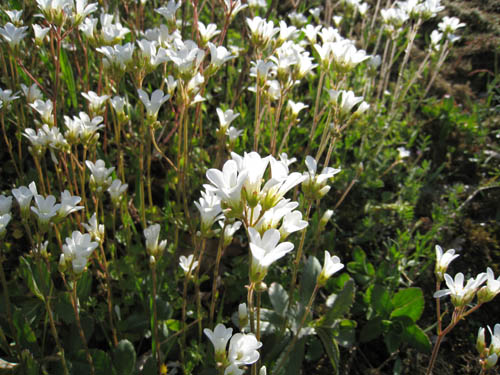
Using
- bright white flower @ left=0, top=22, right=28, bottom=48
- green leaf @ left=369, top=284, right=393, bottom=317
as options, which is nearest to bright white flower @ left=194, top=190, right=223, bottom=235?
green leaf @ left=369, top=284, right=393, bottom=317

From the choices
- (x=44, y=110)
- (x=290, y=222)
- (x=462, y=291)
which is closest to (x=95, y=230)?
(x=44, y=110)

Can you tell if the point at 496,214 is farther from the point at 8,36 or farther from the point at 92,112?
the point at 8,36

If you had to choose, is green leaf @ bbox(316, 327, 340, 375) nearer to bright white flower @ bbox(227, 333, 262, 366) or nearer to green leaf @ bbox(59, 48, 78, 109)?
bright white flower @ bbox(227, 333, 262, 366)

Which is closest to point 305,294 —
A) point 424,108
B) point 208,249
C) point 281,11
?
point 208,249

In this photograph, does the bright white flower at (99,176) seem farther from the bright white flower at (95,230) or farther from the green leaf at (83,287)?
the green leaf at (83,287)

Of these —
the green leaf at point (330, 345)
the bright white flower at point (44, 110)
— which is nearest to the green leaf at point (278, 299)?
the green leaf at point (330, 345)
